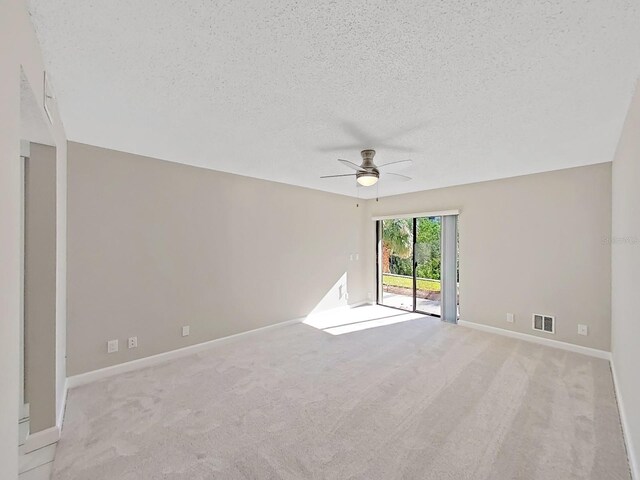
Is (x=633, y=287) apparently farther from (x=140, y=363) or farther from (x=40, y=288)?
(x=140, y=363)

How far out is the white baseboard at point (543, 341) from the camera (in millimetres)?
3444

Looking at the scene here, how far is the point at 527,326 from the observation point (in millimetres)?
4004

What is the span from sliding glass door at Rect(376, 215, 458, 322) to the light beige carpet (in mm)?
1517

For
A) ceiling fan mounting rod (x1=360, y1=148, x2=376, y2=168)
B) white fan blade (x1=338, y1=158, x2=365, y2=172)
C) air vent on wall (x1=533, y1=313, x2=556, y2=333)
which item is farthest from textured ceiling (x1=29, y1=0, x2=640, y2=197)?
air vent on wall (x1=533, y1=313, x2=556, y2=333)

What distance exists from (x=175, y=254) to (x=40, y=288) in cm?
146

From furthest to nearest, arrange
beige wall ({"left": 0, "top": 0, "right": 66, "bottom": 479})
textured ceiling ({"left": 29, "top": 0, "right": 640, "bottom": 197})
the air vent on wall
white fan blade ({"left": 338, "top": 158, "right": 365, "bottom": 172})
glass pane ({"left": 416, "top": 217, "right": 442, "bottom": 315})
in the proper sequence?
glass pane ({"left": 416, "top": 217, "right": 442, "bottom": 315}), the air vent on wall, white fan blade ({"left": 338, "top": 158, "right": 365, "bottom": 172}), textured ceiling ({"left": 29, "top": 0, "right": 640, "bottom": 197}), beige wall ({"left": 0, "top": 0, "right": 66, "bottom": 479})

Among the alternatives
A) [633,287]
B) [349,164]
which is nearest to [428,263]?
[349,164]

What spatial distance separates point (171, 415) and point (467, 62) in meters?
3.22

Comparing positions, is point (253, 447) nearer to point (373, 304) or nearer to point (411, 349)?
point (411, 349)

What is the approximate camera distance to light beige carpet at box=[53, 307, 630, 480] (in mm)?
1788

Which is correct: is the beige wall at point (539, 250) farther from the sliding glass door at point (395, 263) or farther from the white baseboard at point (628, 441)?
Answer: the sliding glass door at point (395, 263)

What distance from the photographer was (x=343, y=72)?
1.64 meters

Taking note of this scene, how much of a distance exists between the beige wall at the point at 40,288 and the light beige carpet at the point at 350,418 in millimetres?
335

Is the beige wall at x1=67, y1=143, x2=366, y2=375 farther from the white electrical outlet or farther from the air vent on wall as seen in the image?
the air vent on wall
